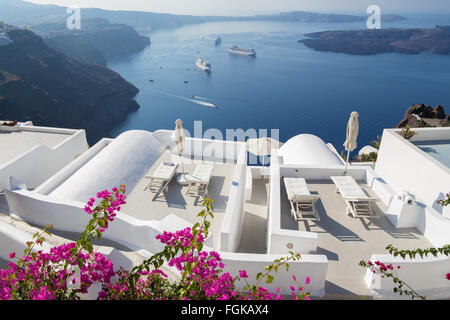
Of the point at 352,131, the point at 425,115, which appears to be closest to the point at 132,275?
the point at 352,131

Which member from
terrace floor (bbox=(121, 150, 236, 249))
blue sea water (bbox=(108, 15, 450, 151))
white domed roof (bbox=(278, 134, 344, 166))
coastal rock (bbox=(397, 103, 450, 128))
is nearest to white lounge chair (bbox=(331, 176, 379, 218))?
terrace floor (bbox=(121, 150, 236, 249))

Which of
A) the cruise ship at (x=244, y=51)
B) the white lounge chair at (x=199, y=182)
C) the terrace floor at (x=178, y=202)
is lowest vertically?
the terrace floor at (x=178, y=202)

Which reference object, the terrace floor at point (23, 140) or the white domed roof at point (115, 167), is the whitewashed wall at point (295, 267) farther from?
the terrace floor at point (23, 140)

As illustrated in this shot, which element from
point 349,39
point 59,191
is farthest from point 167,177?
point 349,39

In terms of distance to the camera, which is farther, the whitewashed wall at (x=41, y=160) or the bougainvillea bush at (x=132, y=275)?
the whitewashed wall at (x=41, y=160)

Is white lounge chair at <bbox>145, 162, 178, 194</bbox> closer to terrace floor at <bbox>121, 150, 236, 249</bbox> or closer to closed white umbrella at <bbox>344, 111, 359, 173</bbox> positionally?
terrace floor at <bbox>121, 150, 236, 249</bbox>

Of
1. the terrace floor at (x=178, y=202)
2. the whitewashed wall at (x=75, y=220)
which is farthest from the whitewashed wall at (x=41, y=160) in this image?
the terrace floor at (x=178, y=202)
